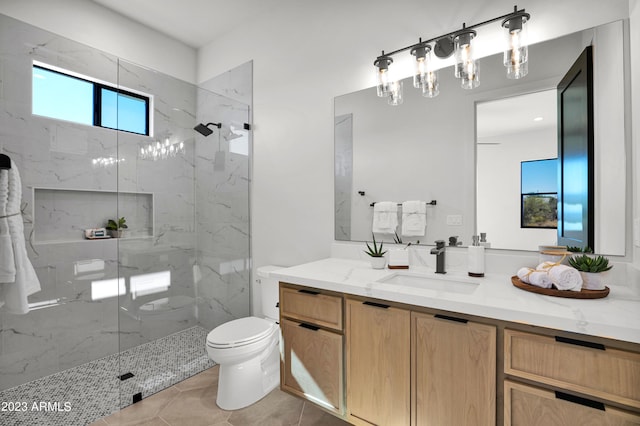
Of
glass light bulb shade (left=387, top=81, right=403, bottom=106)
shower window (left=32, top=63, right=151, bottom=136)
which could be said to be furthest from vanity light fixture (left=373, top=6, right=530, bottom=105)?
shower window (left=32, top=63, right=151, bottom=136)

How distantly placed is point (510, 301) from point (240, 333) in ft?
5.26

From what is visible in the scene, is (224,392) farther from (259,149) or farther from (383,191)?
(259,149)

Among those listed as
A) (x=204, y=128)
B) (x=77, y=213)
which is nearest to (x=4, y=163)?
(x=77, y=213)

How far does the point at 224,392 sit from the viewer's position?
198cm

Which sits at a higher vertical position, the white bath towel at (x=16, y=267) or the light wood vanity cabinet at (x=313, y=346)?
the white bath towel at (x=16, y=267)

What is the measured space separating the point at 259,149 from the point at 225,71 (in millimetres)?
995

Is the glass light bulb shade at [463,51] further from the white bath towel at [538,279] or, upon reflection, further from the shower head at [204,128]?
the shower head at [204,128]

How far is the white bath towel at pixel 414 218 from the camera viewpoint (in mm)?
1904

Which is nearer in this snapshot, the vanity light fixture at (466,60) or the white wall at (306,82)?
the vanity light fixture at (466,60)

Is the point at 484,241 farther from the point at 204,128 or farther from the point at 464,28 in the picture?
the point at 204,128

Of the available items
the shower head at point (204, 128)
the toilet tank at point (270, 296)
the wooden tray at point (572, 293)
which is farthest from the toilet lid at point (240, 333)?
the shower head at point (204, 128)

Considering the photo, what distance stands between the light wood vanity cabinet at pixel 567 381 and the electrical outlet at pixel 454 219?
0.79m

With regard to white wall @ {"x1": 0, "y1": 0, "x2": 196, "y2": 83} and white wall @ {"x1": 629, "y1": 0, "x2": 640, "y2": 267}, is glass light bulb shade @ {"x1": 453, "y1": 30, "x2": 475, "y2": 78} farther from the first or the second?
white wall @ {"x1": 0, "y1": 0, "x2": 196, "y2": 83}

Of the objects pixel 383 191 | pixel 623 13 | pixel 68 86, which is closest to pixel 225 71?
A: pixel 68 86
